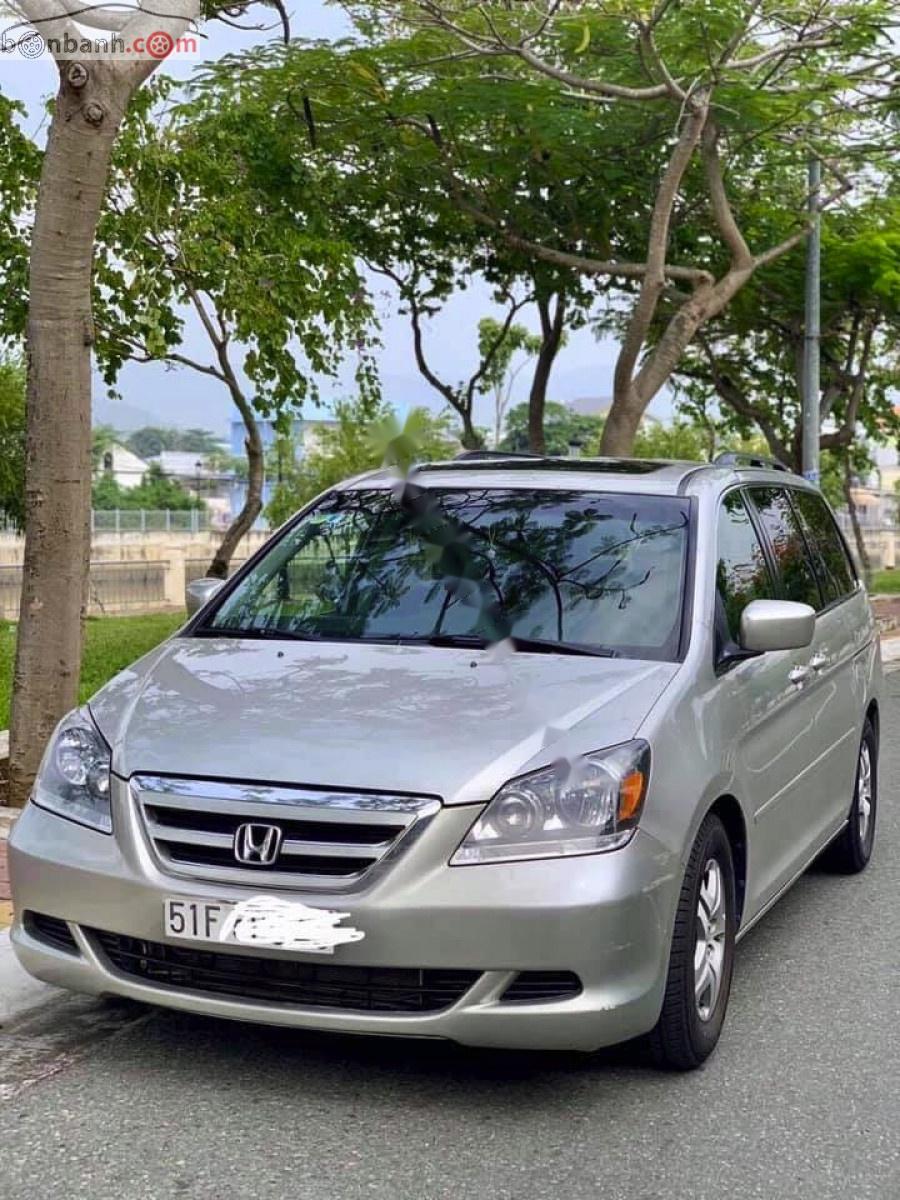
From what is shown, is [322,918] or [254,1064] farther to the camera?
[254,1064]

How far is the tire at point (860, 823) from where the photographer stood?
21.7 ft

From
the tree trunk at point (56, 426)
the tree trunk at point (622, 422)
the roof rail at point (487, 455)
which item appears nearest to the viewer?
the roof rail at point (487, 455)

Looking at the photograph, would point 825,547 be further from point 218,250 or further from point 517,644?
point 218,250

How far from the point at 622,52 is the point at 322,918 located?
12.9 m

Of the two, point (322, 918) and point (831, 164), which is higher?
point (831, 164)

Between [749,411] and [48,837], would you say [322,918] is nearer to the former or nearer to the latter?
[48,837]

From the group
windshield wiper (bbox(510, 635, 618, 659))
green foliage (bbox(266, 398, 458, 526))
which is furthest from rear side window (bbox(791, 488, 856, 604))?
green foliage (bbox(266, 398, 458, 526))

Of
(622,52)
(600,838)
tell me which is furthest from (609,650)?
(622,52)

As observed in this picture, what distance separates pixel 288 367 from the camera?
1609 cm

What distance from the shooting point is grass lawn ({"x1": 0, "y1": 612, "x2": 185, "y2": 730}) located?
12.7m

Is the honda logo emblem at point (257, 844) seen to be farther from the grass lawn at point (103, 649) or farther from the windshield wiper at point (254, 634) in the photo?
the grass lawn at point (103, 649)

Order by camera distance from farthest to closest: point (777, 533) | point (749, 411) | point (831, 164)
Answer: point (749, 411), point (831, 164), point (777, 533)

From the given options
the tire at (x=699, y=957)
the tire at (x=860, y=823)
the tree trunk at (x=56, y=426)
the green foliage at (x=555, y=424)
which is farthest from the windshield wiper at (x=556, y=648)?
the green foliage at (x=555, y=424)

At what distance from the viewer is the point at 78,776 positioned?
4242 millimetres
